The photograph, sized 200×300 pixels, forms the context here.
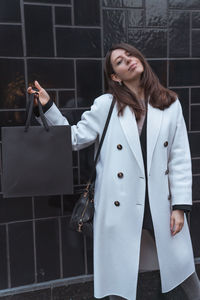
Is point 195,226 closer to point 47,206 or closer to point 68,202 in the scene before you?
point 68,202

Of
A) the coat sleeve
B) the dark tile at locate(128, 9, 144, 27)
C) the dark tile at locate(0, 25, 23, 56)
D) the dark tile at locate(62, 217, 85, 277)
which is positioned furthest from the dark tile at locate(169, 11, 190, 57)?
the dark tile at locate(62, 217, 85, 277)

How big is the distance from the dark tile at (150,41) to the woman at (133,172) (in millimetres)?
721

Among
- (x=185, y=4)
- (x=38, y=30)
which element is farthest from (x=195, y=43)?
(x=38, y=30)

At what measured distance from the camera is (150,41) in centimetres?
310

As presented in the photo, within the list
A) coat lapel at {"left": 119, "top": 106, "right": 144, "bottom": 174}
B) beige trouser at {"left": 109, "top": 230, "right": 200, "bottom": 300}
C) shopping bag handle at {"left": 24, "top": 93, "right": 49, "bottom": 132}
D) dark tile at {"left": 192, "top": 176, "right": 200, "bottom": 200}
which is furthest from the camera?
dark tile at {"left": 192, "top": 176, "right": 200, "bottom": 200}

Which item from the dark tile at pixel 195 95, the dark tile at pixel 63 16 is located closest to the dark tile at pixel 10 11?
the dark tile at pixel 63 16

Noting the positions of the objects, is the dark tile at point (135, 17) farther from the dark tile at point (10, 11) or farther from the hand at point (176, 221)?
the hand at point (176, 221)

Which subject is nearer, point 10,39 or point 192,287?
point 192,287

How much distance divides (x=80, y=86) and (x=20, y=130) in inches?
36.3

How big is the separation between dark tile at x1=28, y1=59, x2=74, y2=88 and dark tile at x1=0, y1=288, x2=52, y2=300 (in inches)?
66.5

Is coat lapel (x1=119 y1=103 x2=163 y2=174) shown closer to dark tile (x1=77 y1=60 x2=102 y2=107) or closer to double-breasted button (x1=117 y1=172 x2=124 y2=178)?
double-breasted button (x1=117 y1=172 x2=124 y2=178)

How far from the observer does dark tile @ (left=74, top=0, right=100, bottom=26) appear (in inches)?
114

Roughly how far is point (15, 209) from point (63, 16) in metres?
1.55

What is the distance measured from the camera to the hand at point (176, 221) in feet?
7.90
